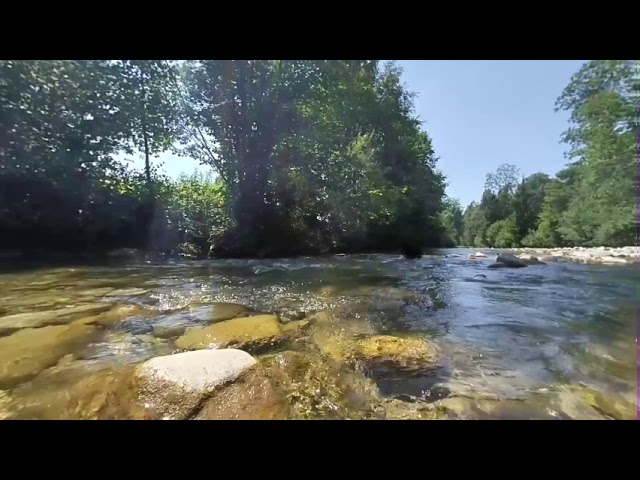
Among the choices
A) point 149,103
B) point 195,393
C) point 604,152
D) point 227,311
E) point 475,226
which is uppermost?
point 149,103

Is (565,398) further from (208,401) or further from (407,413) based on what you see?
(208,401)

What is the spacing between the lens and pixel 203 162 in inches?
551

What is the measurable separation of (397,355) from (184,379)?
145 centimetres

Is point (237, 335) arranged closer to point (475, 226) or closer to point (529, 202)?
point (529, 202)

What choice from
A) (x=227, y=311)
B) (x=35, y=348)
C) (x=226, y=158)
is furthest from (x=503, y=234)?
(x=35, y=348)

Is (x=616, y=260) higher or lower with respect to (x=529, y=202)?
lower

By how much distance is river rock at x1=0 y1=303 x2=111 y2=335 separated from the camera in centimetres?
281

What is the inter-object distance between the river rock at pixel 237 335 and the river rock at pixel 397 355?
0.78 meters

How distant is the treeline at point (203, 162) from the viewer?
10.6 meters

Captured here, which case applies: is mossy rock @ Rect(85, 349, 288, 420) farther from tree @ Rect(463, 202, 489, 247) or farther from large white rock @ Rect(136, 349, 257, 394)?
tree @ Rect(463, 202, 489, 247)

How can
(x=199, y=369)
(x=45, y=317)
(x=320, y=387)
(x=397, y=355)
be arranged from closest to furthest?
1. (x=199, y=369)
2. (x=320, y=387)
3. (x=397, y=355)
4. (x=45, y=317)

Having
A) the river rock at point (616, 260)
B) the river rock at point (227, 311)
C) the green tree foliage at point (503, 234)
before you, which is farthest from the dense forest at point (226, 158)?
the green tree foliage at point (503, 234)
